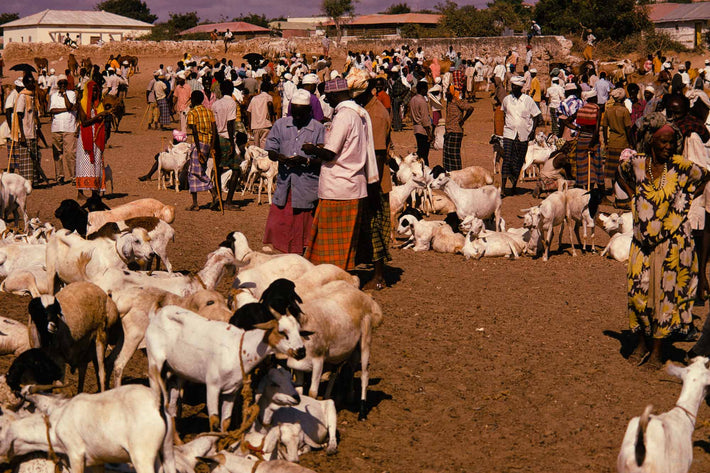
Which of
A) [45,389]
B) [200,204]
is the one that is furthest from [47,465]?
[200,204]

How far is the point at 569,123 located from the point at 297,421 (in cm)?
1146

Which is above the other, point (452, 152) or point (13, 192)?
point (452, 152)

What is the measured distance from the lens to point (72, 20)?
9138cm

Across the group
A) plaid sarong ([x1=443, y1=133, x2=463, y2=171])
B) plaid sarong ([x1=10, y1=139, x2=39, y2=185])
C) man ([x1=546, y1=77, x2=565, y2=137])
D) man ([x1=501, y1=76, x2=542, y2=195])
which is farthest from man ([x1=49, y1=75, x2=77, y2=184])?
man ([x1=546, y1=77, x2=565, y2=137])

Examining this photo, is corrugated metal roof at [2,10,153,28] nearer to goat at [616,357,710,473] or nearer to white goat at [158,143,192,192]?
white goat at [158,143,192,192]

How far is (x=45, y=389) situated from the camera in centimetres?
484

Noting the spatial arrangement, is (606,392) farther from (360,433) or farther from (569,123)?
(569,123)

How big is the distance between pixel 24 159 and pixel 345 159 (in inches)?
413

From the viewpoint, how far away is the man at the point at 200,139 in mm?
13984

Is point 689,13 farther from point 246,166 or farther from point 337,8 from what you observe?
point 246,166

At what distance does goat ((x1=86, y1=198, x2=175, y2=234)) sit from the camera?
1006 cm

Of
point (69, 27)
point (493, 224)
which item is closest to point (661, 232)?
point (493, 224)

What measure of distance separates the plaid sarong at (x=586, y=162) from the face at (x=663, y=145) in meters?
8.03

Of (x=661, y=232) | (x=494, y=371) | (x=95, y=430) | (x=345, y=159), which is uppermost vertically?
(x=345, y=159)
